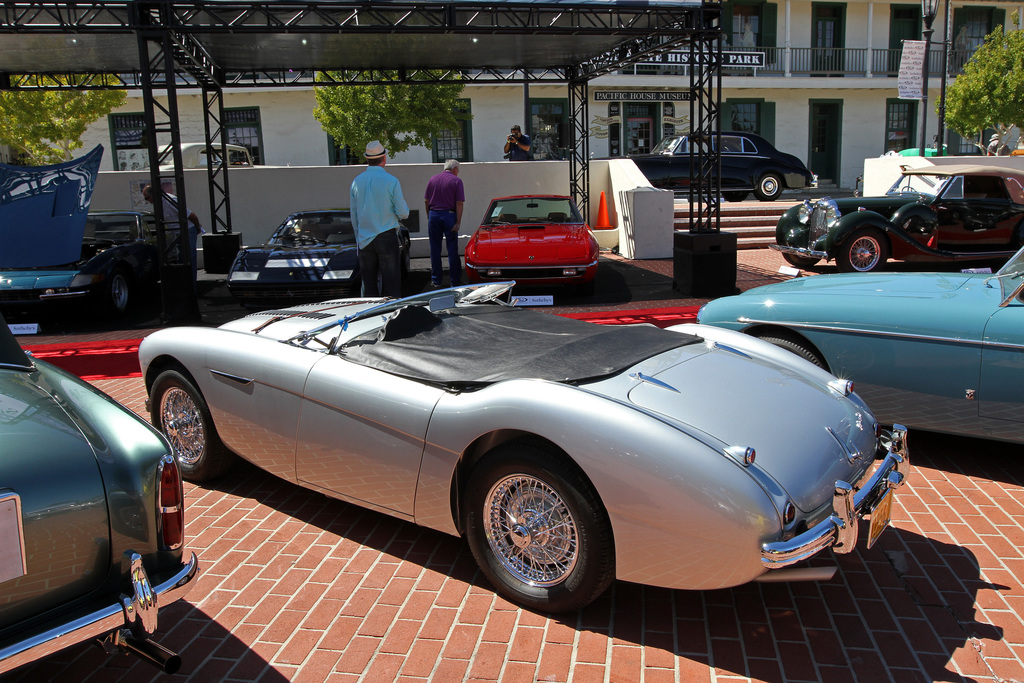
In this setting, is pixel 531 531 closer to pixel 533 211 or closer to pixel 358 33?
pixel 533 211

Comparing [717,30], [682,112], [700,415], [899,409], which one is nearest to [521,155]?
[717,30]

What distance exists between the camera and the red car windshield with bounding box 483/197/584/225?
33.5 ft

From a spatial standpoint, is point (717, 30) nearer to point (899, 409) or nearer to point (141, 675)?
point (899, 409)

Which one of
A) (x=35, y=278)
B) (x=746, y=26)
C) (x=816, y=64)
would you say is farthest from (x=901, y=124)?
(x=35, y=278)

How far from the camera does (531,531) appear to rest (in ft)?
9.31

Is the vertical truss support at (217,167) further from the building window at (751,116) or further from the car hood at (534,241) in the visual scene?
the building window at (751,116)

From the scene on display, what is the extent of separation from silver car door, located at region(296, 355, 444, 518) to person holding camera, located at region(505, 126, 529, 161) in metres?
14.0

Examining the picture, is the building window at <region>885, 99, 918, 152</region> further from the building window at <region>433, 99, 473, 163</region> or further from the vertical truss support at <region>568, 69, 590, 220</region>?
the vertical truss support at <region>568, 69, 590, 220</region>

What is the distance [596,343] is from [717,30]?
811 cm

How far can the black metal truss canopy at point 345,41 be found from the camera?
30.3 feet

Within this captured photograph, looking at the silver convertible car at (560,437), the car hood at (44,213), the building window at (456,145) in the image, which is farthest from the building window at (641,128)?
the silver convertible car at (560,437)

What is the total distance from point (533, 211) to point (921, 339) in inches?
268

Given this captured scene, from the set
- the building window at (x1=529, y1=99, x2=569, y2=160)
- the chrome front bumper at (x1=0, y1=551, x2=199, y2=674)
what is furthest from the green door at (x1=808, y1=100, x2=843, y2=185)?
the chrome front bumper at (x1=0, y1=551, x2=199, y2=674)

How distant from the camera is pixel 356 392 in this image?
3.27 m
